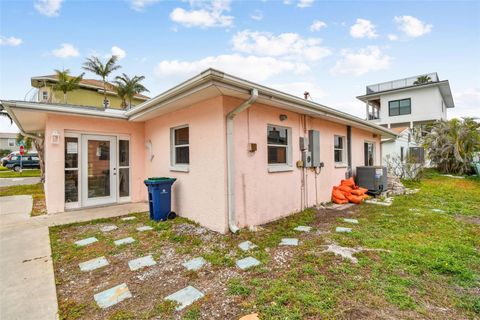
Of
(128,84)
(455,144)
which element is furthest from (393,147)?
(128,84)

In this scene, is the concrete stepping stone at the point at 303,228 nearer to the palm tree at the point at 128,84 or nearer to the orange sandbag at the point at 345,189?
the orange sandbag at the point at 345,189

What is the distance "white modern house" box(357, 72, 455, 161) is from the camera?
20.0m

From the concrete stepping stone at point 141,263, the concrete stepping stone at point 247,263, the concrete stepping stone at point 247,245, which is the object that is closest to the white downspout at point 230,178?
the concrete stepping stone at point 247,245

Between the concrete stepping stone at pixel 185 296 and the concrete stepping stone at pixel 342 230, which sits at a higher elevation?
the concrete stepping stone at pixel 342 230

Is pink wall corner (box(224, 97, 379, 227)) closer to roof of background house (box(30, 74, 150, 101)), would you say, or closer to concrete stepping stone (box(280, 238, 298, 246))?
concrete stepping stone (box(280, 238, 298, 246))

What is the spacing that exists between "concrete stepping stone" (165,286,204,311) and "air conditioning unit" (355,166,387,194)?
26.4ft

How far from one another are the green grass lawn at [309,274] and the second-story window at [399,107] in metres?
21.0

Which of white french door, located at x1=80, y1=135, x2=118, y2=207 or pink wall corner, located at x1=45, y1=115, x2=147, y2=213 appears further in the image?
white french door, located at x1=80, y1=135, x2=118, y2=207

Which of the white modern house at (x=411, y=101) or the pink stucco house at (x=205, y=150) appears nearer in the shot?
the pink stucco house at (x=205, y=150)

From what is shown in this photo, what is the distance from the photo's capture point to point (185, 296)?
8.02 feet

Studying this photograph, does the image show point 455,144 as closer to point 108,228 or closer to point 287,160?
point 287,160

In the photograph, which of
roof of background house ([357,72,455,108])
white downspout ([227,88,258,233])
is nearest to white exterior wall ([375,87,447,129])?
roof of background house ([357,72,455,108])

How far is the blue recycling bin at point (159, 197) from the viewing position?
17.0 feet

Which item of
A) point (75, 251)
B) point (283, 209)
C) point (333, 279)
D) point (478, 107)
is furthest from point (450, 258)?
point (478, 107)
